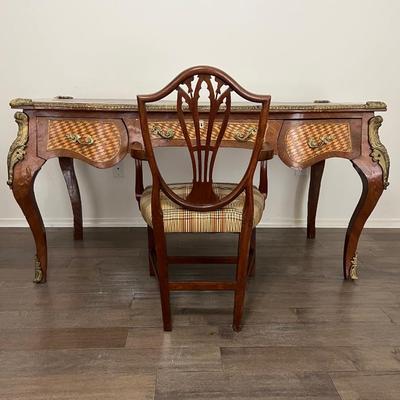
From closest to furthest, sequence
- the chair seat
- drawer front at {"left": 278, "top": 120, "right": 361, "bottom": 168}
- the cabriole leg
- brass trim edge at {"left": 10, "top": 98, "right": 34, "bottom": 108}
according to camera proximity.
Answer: the chair seat < brass trim edge at {"left": 10, "top": 98, "right": 34, "bottom": 108} < drawer front at {"left": 278, "top": 120, "right": 361, "bottom": 168} < the cabriole leg

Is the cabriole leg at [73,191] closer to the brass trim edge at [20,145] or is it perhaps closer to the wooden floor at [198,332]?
the wooden floor at [198,332]

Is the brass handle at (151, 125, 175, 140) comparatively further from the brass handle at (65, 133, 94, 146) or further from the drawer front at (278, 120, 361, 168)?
the drawer front at (278, 120, 361, 168)

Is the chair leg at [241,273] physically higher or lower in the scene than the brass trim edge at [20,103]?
lower

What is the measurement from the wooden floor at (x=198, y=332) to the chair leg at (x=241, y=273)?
2.4 inches

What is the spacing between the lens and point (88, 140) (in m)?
1.63

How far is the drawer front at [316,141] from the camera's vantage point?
5.41 ft

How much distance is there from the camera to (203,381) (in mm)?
1157

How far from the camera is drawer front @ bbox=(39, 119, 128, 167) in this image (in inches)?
64.2

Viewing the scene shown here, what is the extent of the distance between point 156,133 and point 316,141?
2.28ft

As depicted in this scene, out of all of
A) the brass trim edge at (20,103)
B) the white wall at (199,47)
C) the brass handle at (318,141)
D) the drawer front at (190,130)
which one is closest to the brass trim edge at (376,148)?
the brass handle at (318,141)

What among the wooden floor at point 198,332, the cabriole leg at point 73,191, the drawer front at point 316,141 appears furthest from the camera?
the cabriole leg at point 73,191

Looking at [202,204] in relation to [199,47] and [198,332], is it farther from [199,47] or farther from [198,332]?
[199,47]

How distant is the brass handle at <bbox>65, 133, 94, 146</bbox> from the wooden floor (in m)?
0.66

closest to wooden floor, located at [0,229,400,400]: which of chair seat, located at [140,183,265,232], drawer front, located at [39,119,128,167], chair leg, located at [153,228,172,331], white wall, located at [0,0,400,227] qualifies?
chair leg, located at [153,228,172,331]
